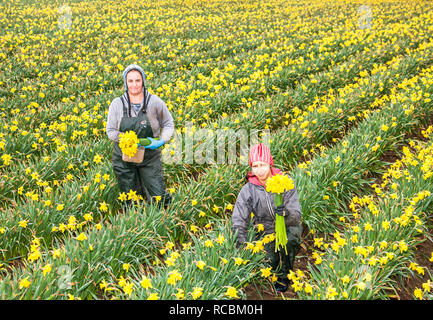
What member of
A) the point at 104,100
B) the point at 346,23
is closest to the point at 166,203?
the point at 104,100

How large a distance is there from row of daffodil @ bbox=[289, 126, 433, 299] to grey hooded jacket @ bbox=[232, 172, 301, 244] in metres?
0.49

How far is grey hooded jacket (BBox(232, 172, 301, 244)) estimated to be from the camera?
2859 mm

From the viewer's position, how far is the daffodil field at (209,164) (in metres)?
2.79

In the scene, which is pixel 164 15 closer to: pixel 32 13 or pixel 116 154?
pixel 32 13

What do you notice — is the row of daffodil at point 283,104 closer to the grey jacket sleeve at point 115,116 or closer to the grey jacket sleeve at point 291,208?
the grey jacket sleeve at point 115,116

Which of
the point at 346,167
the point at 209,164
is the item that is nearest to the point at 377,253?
the point at 346,167

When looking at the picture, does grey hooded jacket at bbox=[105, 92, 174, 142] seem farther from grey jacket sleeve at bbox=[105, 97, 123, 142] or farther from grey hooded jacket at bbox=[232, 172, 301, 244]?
grey hooded jacket at bbox=[232, 172, 301, 244]

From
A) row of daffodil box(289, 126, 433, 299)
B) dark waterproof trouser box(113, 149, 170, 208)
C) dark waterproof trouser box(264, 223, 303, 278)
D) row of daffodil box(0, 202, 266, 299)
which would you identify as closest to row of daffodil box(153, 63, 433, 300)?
row of daffodil box(289, 126, 433, 299)

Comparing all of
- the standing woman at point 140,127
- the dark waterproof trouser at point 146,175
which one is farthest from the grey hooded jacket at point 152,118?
the dark waterproof trouser at point 146,175

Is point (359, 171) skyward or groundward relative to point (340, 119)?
groundward

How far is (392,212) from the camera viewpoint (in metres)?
3.43

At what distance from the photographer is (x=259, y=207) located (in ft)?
9.78

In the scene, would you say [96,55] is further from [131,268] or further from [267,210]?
[267,210]

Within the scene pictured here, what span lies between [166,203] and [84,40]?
33.6 ft
